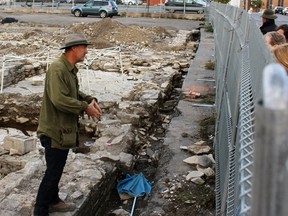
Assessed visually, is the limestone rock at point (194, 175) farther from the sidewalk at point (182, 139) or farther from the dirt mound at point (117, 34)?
the dirt mound at point (117, 34)

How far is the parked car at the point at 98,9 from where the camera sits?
3897cm

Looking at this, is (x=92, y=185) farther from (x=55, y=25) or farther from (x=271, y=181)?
(x=55, y=25)

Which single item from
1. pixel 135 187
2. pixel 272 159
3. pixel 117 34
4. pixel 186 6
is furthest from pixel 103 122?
pixel 186 6

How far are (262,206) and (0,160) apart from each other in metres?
5.90

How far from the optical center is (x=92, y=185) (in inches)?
192

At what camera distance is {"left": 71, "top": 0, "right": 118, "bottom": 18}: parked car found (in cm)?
3897

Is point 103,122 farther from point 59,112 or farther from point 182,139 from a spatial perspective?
point 59,112

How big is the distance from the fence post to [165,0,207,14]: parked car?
42704mm

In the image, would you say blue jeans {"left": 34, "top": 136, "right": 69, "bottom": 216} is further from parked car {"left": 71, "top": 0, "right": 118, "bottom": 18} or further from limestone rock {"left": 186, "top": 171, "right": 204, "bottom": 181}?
parked car {"left": 71, "top": 0, "right": 118, "bottom": 18}

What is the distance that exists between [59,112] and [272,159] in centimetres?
328

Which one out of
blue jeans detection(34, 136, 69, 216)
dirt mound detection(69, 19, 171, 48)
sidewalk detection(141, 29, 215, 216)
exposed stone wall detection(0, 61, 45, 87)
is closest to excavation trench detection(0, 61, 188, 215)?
sidewalk detection(141, 29, 215, 216)

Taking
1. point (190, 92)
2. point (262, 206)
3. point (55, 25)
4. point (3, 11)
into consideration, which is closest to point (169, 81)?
point (190, 92)

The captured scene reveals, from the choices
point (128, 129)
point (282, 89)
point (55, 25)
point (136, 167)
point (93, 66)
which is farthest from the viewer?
point (55, 25)

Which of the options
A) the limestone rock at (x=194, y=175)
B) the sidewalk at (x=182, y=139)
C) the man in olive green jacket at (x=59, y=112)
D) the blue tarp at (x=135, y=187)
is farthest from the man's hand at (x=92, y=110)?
the limestone rock at (x=194, y=175)
